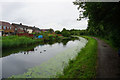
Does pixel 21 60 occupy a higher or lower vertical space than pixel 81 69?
lower

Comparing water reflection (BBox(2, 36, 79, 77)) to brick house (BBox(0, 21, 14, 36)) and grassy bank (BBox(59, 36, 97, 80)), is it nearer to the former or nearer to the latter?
grassy bank (BBox(59, 36, 97, 80))

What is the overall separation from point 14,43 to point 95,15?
15.9 m

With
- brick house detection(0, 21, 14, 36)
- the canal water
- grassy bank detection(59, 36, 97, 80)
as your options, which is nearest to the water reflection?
the canal water

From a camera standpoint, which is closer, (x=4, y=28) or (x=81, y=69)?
(x=81, y=69)

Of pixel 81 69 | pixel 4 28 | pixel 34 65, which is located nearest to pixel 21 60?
pixel 34 65

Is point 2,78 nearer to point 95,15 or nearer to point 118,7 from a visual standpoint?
point 95,15

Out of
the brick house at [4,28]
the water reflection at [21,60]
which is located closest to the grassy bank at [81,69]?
the water reflection at [21,60]

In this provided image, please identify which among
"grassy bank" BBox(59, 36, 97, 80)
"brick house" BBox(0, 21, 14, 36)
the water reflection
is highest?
"brick house" BBox(0, 21, 14, 36)

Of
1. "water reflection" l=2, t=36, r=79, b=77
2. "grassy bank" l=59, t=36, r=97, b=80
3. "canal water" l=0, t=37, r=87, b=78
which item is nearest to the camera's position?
"grassy bank" l=59, t=36, r=97, b=80

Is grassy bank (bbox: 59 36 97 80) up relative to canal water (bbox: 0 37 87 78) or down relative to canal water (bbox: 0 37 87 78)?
up

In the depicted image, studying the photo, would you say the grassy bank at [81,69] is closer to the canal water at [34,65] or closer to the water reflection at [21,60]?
the canal water at [34,65]

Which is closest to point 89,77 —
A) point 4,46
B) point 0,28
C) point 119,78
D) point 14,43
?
point 119,78

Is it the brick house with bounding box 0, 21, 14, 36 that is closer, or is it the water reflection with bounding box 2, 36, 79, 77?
the water reflection with bounding box 2, 36, 79, 77

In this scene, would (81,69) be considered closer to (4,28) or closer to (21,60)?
(21,60)
